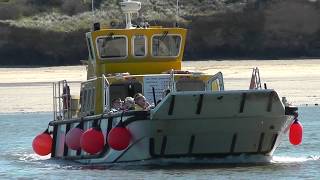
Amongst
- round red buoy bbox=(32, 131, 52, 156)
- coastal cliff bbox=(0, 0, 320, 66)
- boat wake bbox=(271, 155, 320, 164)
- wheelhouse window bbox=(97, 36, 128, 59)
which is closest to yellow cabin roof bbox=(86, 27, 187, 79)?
wheelhouse window bbox=(97, 36, 128, 59)

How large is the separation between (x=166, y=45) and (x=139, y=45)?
49 cm

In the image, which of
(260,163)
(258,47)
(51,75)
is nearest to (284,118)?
(260,163)

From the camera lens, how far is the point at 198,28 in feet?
150

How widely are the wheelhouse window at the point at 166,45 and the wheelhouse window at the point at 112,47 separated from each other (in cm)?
53

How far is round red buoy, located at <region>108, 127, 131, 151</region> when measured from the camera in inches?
786

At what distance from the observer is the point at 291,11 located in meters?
45.8

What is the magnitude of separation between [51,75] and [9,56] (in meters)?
4.30

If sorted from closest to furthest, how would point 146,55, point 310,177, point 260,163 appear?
point 310,177, point 260,163, point 146,55

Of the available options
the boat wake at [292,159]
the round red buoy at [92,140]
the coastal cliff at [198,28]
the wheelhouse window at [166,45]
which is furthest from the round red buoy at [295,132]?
the coastal cliff at [198,28]

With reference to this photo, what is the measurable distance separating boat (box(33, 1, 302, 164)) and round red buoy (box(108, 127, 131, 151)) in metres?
0.02

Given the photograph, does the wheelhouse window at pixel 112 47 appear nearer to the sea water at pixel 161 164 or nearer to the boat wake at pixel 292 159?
the sea water at pixel 161 164

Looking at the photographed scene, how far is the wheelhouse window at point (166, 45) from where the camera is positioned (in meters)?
22.6

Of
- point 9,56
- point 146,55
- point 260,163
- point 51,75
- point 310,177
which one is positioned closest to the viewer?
point 310,177

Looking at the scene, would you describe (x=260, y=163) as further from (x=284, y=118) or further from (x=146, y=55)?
(x=146, y=55)
